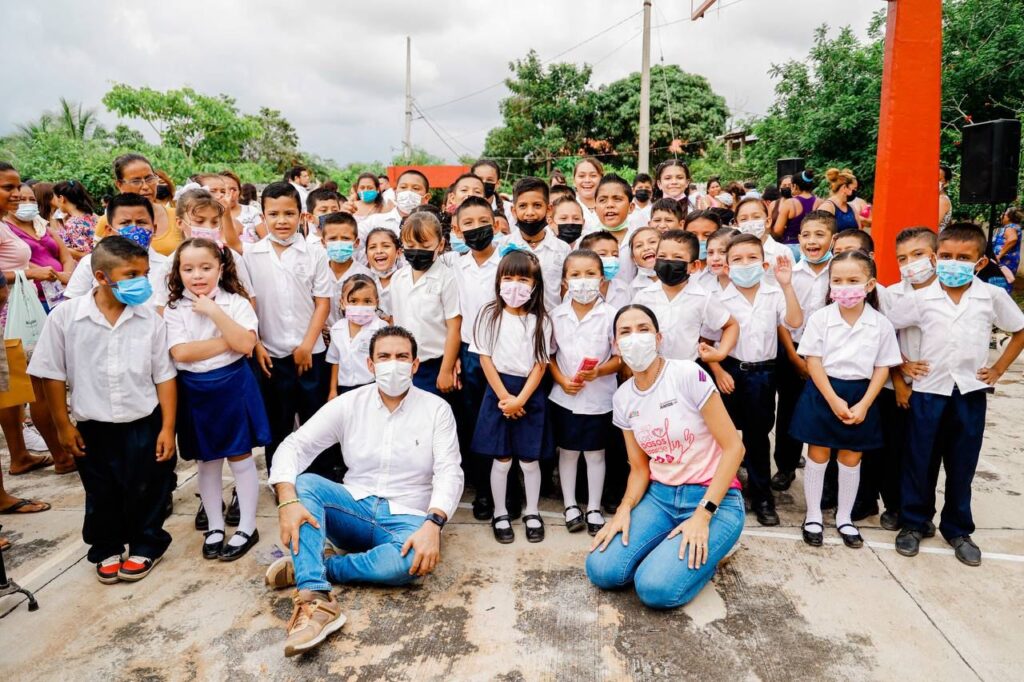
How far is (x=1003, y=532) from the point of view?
3484mm

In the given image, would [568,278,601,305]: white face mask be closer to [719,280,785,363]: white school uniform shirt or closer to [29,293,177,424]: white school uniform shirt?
[719,280,785,363]: white school uniform shirt

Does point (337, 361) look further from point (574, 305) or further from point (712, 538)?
point (712, 538)

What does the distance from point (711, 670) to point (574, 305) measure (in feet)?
6.18

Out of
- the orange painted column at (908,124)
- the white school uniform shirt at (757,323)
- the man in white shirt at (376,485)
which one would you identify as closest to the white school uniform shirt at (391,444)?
the man in white shirt at (376,485)

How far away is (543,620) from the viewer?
8.89 ft

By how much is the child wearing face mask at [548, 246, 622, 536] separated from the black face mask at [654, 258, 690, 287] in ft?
1.09

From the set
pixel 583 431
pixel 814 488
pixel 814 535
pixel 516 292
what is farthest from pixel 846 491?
pixel 516 292

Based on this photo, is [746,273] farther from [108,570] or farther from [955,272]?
[108,570]

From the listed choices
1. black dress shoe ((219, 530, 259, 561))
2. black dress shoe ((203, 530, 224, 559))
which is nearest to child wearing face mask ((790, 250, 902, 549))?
black dress shoe ((219, 530, 259, 561))

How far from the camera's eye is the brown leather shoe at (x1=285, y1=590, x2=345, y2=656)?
2416 mm

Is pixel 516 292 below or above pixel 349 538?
above

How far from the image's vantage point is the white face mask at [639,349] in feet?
9.81

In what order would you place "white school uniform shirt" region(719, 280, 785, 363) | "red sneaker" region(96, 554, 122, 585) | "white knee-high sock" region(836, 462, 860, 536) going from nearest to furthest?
"red sneaker" region(96, 554, 122, 585)
"white knee-high sock" region(836, 462, 860, 536)
"white school uniform shirt" region(719, 280, 785, 363)

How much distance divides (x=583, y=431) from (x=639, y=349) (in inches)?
27.9
